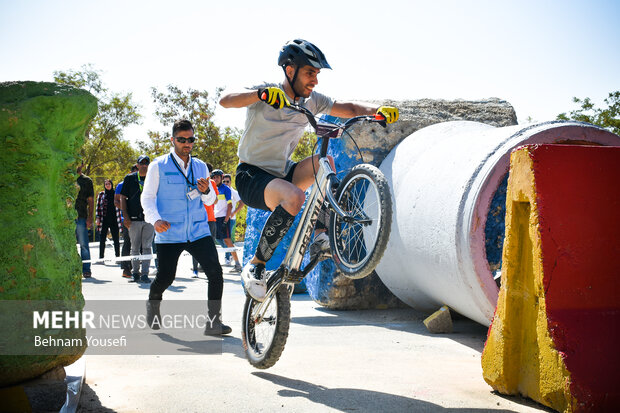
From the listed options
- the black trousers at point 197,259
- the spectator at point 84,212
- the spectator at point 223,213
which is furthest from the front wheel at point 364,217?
the spectator at point 223,213

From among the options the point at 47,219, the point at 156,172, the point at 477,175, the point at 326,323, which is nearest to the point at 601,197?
the point at 477,175

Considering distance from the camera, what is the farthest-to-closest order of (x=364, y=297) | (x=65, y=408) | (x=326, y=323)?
(x=364, y=297), (x=326, y=323), (x=65, y=408)

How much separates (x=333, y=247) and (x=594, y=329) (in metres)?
1.69

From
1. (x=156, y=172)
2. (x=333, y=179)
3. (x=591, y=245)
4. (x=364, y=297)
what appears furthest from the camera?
(x=364, y=297)

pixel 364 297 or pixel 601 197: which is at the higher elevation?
pixel 601 197

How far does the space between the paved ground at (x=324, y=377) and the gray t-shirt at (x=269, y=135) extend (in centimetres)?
156

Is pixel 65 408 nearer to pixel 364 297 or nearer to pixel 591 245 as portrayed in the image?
pixel 591 245

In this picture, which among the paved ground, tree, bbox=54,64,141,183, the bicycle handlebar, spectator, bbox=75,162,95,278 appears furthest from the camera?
tree, bbox=54,64,141,183

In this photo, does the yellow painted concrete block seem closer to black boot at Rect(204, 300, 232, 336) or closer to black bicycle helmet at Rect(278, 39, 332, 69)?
black bicycle helmet at Rect(278, 39, 332, 69)

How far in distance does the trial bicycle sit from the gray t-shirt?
0.35m

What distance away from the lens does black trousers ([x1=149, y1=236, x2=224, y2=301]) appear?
5.88 metres

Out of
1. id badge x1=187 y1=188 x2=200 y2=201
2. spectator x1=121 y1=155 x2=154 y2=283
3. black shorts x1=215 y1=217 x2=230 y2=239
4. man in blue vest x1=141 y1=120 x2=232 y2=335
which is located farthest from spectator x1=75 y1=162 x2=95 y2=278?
id badge x1=187 y1=188 x2=200 y2=201

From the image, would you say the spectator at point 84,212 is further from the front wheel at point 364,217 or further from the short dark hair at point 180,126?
the front wheel at point 364,217

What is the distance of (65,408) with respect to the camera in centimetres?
329
